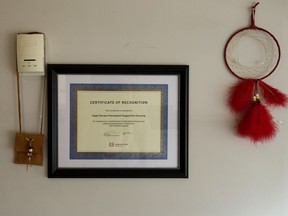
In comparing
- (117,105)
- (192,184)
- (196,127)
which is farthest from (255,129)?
(117,105)

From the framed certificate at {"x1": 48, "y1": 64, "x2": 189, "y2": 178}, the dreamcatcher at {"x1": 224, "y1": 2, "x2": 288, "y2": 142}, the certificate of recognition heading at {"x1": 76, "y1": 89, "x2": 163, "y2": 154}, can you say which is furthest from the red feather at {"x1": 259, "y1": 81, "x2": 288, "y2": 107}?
the certificate of recognition heading at {"x1": 76, "y1": 89, "x2": 163, "y2": 154}

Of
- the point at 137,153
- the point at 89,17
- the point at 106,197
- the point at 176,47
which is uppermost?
the point at 89,17

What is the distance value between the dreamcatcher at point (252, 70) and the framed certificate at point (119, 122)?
21 cm

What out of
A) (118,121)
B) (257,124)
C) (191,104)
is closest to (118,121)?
(118,121)

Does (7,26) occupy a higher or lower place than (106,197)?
higher

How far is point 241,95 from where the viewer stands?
1117mm

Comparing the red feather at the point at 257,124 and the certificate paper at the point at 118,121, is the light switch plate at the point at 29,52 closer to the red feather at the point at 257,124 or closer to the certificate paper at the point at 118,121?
the certificate paper at the point at 118,121

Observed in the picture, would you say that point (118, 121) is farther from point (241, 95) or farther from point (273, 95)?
point (273, 95)

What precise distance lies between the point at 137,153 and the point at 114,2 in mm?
634

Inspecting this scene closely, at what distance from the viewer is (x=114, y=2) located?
1.13 meters

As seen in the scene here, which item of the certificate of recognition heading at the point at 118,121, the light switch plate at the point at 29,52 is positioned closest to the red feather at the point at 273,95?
the certificate of recognition heading at the point at 118,121

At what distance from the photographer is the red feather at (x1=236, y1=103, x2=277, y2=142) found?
43.4 inches

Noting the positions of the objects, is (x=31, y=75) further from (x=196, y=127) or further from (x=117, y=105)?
(x=196, y=127)

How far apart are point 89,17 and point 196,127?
25.1 inches
